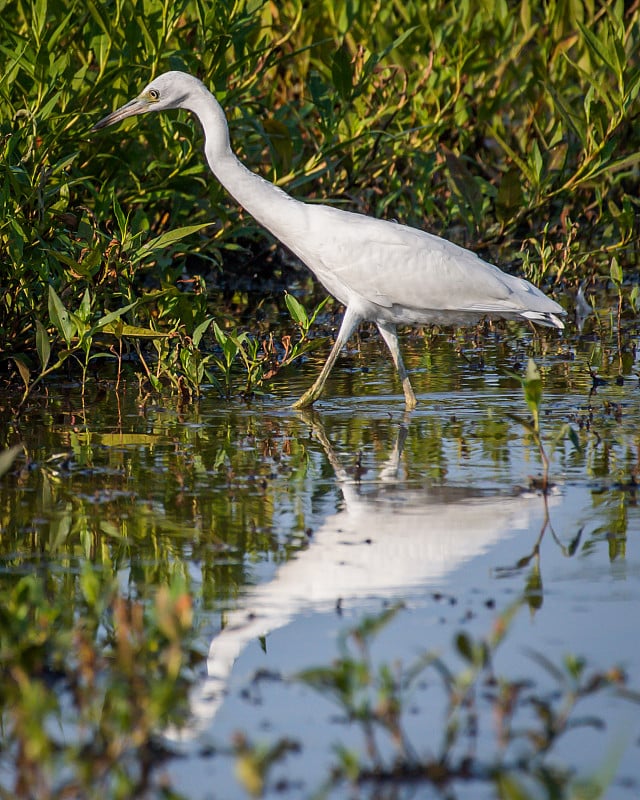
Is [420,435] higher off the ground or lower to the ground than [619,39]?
lower

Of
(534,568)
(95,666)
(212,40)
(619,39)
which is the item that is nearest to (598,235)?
(619,39)

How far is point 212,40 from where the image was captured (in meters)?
7.90

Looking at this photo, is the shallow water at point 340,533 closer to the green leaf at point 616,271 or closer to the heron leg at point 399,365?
the heron leg at point 399,365

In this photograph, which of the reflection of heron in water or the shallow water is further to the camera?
the reflection of heron in water

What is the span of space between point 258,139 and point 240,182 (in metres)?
2.08

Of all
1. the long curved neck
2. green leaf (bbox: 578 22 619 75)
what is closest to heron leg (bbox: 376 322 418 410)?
the long curved neck

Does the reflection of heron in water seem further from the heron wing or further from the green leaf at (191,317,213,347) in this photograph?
the heron wing

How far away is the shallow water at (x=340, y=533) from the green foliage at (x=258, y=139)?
2.45ft

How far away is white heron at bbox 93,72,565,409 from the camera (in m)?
7.27

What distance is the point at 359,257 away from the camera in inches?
286

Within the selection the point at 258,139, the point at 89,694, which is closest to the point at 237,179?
the point at 258,139

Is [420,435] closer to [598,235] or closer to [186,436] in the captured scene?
[186,436]

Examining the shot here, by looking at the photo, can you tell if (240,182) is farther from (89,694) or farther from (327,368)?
(89,694)

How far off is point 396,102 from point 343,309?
1641 millimetres
